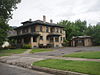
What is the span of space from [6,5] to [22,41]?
15.2 m

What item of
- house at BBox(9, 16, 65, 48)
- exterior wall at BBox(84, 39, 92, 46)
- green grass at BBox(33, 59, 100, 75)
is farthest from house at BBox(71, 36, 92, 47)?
green grass at BBox(33, 59, 100, 75)

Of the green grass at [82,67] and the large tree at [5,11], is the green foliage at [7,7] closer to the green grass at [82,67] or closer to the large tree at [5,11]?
the large tree at [5,11]

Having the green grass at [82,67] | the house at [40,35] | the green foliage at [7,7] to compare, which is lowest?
the green grass at [82,67]

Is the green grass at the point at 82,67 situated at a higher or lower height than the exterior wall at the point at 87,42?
lower

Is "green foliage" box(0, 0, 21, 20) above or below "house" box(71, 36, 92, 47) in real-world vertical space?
above

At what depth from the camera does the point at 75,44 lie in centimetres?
4656

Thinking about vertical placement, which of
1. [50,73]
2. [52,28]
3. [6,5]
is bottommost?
[50,73]

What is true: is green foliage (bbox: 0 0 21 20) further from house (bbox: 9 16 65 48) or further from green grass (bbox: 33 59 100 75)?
green grass (bbox: 33 59 100 75)

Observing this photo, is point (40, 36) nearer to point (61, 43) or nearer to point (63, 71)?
point (61, 43)

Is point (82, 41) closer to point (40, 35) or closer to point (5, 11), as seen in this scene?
point (40, 35)

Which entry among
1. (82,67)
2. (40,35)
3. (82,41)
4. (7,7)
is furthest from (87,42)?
(82,67)

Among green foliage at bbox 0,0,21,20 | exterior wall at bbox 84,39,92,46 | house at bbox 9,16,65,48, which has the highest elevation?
green foliage at bbox 0,0,21,20

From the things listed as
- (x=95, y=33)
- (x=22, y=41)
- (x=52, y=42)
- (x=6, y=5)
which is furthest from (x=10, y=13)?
(x=95, y=33)

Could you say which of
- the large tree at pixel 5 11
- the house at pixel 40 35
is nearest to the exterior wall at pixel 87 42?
the house at pixel 40 35
